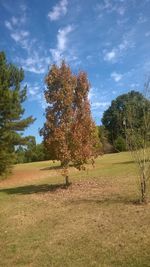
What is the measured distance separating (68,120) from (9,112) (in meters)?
12.7

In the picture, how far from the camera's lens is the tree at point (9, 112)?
27359 millimetres

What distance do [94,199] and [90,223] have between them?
3.51 meters

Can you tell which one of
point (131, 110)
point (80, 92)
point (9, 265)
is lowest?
point (9, 265)

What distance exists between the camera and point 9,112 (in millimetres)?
28125

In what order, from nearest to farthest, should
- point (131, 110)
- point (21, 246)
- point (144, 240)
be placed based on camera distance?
point (144, 240) → point (21, 246) → point (131, 110)

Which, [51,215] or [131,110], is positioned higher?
[131,110]

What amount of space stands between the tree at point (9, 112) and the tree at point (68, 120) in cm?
1091

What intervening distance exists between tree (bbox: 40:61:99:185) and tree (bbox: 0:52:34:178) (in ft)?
35.8

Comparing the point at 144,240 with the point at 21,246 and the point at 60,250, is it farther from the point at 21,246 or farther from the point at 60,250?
the point at 21,246

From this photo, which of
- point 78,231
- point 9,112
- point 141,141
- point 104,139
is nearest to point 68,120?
point 141,141

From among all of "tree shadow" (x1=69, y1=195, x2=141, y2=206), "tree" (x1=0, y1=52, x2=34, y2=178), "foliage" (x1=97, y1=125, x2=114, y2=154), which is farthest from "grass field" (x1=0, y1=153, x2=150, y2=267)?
"foliage" (x1=97, y1=125, x2=114, y2=154)

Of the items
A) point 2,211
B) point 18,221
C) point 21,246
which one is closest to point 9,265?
point 21,246

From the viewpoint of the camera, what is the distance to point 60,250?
734cm

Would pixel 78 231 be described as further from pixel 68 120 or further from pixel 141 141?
pixel 68 120
